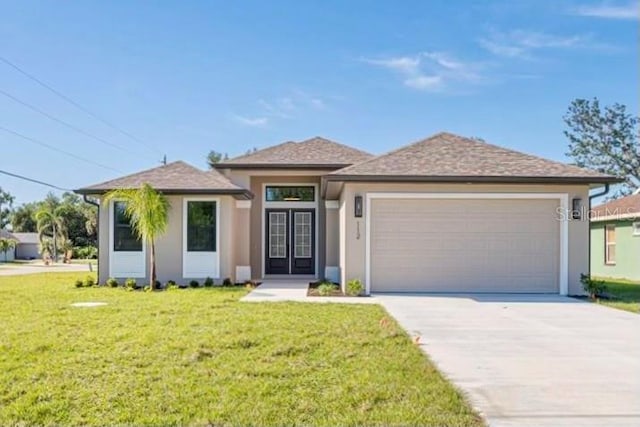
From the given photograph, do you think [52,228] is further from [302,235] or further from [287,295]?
[287,295]

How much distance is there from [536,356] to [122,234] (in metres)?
12.0

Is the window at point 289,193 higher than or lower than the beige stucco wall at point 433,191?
higher

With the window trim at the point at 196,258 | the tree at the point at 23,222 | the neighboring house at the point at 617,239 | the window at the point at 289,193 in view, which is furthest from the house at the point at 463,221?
the tree at the point at 23,222

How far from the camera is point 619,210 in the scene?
64.5 feet

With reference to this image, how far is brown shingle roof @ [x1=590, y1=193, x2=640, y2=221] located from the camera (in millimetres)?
18425

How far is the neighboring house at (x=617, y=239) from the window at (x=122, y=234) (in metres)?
16.8

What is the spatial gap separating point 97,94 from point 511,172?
63.2ft

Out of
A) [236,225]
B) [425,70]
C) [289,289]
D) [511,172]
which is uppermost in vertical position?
[425,70]

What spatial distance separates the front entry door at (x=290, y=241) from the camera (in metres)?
17.1

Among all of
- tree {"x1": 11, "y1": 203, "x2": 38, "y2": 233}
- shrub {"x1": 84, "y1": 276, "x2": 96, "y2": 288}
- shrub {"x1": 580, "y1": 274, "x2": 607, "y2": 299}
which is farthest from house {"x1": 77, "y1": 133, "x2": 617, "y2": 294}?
tree {"x1": 11, "y1": 203, "x2": 38, "y2": 233}

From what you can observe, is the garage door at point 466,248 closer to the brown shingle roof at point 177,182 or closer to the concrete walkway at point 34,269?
the brown shingle roof at point 177,182

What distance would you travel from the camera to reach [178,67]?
61.8 feet

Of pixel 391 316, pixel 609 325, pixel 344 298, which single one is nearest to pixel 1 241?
pixel 344 298

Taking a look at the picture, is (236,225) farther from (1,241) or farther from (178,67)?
(1,241)
